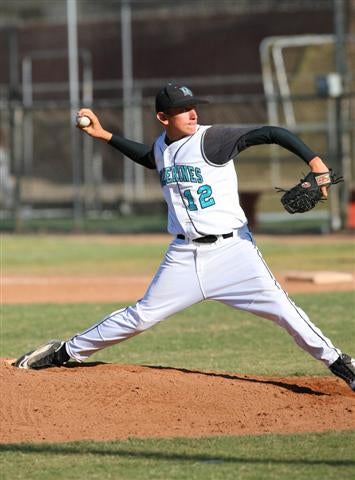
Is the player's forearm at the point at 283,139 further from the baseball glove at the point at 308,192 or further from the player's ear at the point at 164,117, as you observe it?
the player's ear at the point at 164,117

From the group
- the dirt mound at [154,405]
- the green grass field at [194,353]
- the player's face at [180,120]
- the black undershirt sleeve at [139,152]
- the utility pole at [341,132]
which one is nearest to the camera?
the green grass field at [194,353]

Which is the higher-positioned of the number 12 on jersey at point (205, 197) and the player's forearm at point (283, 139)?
the player's forearm at point (283, 139)

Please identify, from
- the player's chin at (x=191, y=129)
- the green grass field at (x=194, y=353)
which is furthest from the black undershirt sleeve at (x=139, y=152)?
the green grass field at (x=194, y=353)

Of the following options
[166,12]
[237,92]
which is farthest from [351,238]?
[166,12]

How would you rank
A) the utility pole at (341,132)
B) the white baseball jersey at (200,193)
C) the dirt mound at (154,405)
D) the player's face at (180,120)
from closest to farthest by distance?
1. the dirt mound at (154,405)
2. the white baseball jersey at (200,193)
3. the player's face at (180,120)
4. the utility pole at (341,132)

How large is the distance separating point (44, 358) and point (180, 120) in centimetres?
173

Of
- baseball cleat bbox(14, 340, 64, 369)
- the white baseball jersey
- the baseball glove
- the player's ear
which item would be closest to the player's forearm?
the baseball glove

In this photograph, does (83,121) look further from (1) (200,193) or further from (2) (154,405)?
(2) (154,405)

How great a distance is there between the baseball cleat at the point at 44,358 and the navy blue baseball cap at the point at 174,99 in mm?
1625

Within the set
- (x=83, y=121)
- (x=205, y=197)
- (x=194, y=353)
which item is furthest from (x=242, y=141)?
(x=194, y=353)

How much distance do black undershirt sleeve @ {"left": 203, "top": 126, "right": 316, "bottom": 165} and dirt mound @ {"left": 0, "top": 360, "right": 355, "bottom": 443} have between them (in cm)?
134

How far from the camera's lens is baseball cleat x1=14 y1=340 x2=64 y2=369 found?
7.06m

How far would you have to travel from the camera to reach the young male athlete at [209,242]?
6480 millimetres

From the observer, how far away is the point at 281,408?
6.38m
